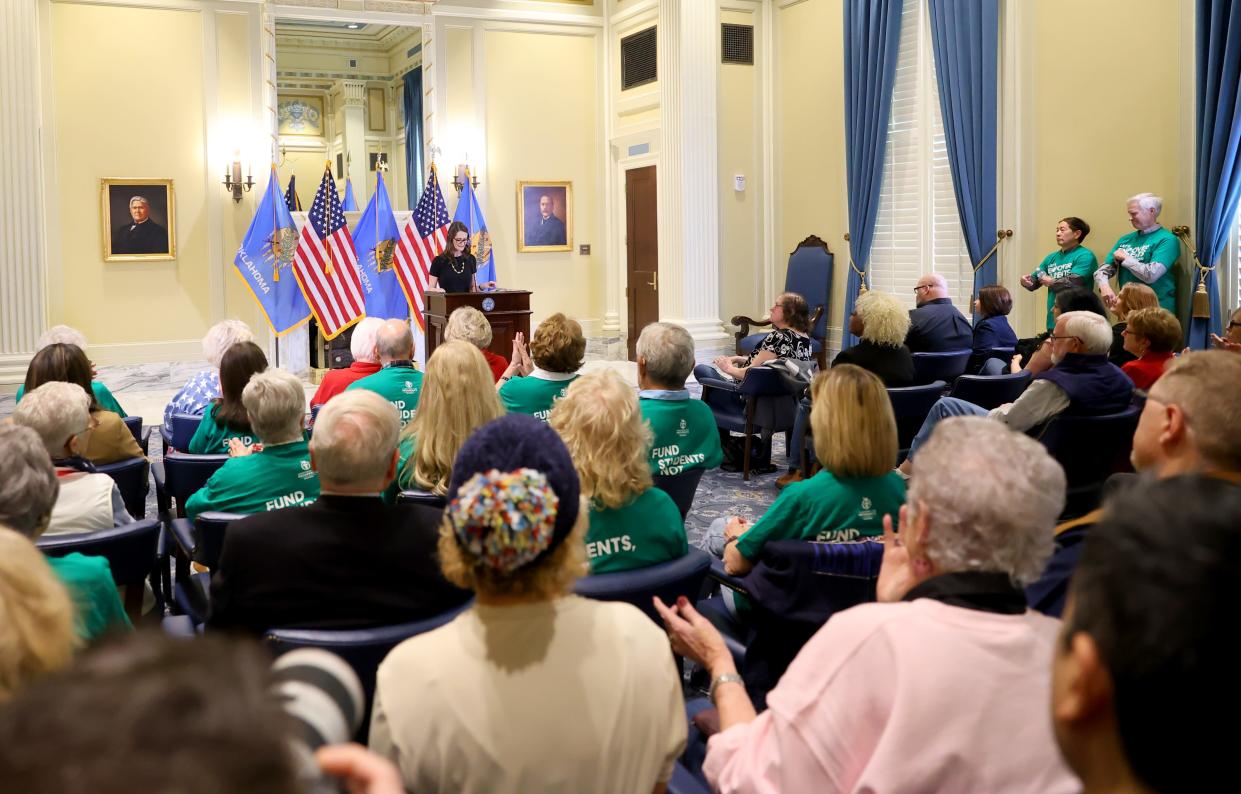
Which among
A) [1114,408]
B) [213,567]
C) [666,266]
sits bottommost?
[213,567]

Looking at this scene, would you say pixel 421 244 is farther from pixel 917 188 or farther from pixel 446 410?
pixel 446 410

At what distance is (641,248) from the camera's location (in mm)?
13531

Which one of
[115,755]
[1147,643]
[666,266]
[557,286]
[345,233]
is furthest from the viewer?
[557,286]

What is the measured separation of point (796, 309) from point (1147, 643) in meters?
6.72

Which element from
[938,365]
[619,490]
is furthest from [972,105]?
[619,490]

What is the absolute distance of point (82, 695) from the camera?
609 mm

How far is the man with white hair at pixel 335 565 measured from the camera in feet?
8.01

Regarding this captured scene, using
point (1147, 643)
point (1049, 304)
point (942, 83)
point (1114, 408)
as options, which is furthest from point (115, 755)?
point (942, 83)

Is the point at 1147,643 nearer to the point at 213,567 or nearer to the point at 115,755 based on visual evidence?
the point at 115,755

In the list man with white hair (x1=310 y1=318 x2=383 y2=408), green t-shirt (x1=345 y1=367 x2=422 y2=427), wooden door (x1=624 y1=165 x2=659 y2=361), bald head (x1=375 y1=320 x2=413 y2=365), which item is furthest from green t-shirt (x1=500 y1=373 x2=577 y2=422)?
wooden door (x1=624 y1=165 x2=659 y2=361)

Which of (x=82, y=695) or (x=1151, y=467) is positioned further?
(x=1151, y=467)

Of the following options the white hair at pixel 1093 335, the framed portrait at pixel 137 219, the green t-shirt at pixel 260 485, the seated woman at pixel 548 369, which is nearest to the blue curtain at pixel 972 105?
the white hair at pixel 1093 335

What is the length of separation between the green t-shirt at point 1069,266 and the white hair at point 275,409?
→ 6543 mm

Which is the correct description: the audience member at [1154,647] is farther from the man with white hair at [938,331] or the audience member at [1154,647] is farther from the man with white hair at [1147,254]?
the man with white hair at [1147,254]
